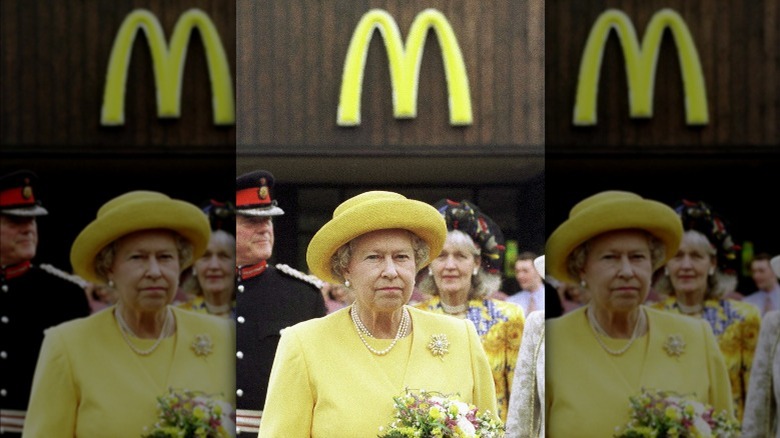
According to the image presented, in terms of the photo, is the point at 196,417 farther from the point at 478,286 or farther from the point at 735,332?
the point at 735,332

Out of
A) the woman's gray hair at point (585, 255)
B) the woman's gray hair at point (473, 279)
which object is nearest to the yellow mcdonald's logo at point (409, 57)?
the woman's gray hair at point (473, 279)

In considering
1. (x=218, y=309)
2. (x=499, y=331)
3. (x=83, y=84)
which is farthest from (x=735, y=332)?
(x=83, y=84)

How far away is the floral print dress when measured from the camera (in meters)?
6.25

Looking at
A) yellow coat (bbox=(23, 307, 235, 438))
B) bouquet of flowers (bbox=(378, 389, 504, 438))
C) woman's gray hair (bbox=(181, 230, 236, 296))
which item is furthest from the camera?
woman's gray hair (bbox=(181, 230, 236, 296))

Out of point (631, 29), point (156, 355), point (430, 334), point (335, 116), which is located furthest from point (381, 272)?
point (631, 29)

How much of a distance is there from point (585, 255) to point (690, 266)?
644mm

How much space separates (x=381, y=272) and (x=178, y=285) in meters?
1.26

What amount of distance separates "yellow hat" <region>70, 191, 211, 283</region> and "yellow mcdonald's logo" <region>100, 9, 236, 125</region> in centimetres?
51

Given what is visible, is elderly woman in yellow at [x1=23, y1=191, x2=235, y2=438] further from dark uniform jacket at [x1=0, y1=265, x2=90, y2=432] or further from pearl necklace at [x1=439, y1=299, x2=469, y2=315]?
pearl necklace at [x1=439, y1=299, x2=469, y2=315]

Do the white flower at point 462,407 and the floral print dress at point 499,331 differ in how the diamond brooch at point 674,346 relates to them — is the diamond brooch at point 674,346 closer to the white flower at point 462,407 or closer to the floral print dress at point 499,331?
the floral print dress at point 499,331

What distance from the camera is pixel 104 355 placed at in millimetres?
6438

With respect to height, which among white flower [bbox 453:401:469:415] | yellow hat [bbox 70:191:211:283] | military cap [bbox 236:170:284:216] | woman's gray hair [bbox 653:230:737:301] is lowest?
white flower [bbox 453:401:469:415]

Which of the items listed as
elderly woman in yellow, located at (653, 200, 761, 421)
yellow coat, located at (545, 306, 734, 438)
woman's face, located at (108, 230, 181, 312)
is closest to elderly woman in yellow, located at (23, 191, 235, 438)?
woman's face, located at (108, 230, 181, 312)

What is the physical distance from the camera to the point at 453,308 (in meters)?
6.29
